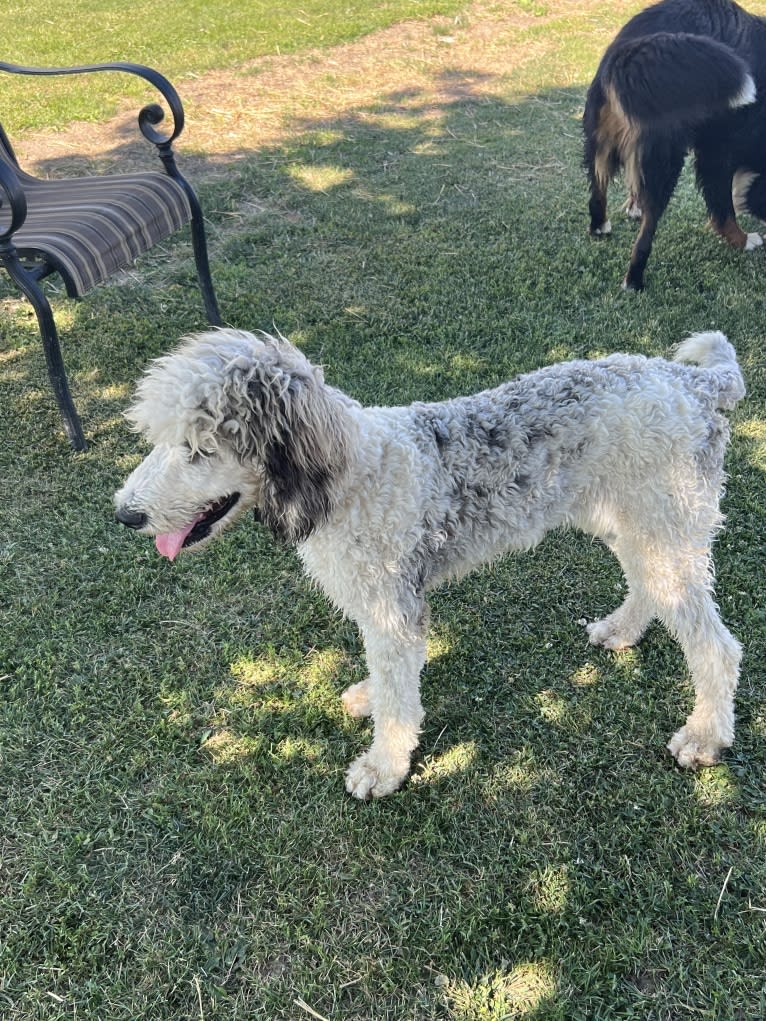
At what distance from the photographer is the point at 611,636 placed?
3.04m

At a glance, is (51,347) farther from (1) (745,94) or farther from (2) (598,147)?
(1) (745,94)

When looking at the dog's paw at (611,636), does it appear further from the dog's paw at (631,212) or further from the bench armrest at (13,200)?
the dog's paw at (631,212)

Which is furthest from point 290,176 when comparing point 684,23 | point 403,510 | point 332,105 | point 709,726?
point 709,726

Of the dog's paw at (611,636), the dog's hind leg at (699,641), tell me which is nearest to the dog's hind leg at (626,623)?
the dog's paw at (611,636)

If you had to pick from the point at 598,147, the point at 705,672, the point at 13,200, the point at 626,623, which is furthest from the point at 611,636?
the point at 598,147

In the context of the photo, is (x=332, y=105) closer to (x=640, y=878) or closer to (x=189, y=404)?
(x=189, y=404)

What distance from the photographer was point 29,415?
4.26 meters

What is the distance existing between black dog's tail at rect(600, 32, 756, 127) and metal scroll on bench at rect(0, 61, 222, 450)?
2887 millimetres

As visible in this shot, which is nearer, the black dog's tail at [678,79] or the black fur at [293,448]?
the black fur at [293,448]

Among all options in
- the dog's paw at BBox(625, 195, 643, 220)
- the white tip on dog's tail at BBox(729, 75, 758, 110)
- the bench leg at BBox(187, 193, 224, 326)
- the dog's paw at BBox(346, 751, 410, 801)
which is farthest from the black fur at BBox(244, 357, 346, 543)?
the dog's paw at BBox(625, 195, 643, 220)

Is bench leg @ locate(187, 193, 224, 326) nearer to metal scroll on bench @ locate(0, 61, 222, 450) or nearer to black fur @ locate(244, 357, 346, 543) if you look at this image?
metal scroll on bench @ locate(0, 61, 222, 450)

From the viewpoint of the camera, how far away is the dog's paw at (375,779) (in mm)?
2549

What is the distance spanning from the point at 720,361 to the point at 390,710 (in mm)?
1731

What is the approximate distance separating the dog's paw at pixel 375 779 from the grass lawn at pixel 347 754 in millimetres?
66
